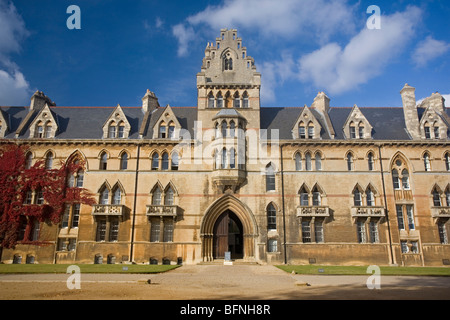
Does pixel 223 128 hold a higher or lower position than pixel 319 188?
higher

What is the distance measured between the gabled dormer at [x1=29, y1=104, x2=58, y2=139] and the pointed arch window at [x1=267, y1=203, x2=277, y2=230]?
74.5ft

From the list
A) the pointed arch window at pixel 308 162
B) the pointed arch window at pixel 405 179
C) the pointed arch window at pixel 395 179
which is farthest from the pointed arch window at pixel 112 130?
the pointed arch window at pixel 405 179

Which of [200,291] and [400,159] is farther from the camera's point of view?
[400,159]

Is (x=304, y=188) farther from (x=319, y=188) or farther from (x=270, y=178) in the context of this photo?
(x=270, y=178)

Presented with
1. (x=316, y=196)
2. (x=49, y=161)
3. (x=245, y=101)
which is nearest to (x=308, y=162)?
(x=316, y=196)

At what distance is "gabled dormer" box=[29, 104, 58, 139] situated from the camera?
31.8 m

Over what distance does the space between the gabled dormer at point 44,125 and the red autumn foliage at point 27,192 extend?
2147mm

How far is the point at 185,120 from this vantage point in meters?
33.8

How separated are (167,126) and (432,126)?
26907 millimetres

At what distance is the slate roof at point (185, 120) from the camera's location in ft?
106

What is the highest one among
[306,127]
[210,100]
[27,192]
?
[210,100]

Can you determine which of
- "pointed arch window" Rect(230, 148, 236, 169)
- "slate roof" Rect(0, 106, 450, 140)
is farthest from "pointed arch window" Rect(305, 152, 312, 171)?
"pointed arch window" Rect(230, 148, 236, 169)
